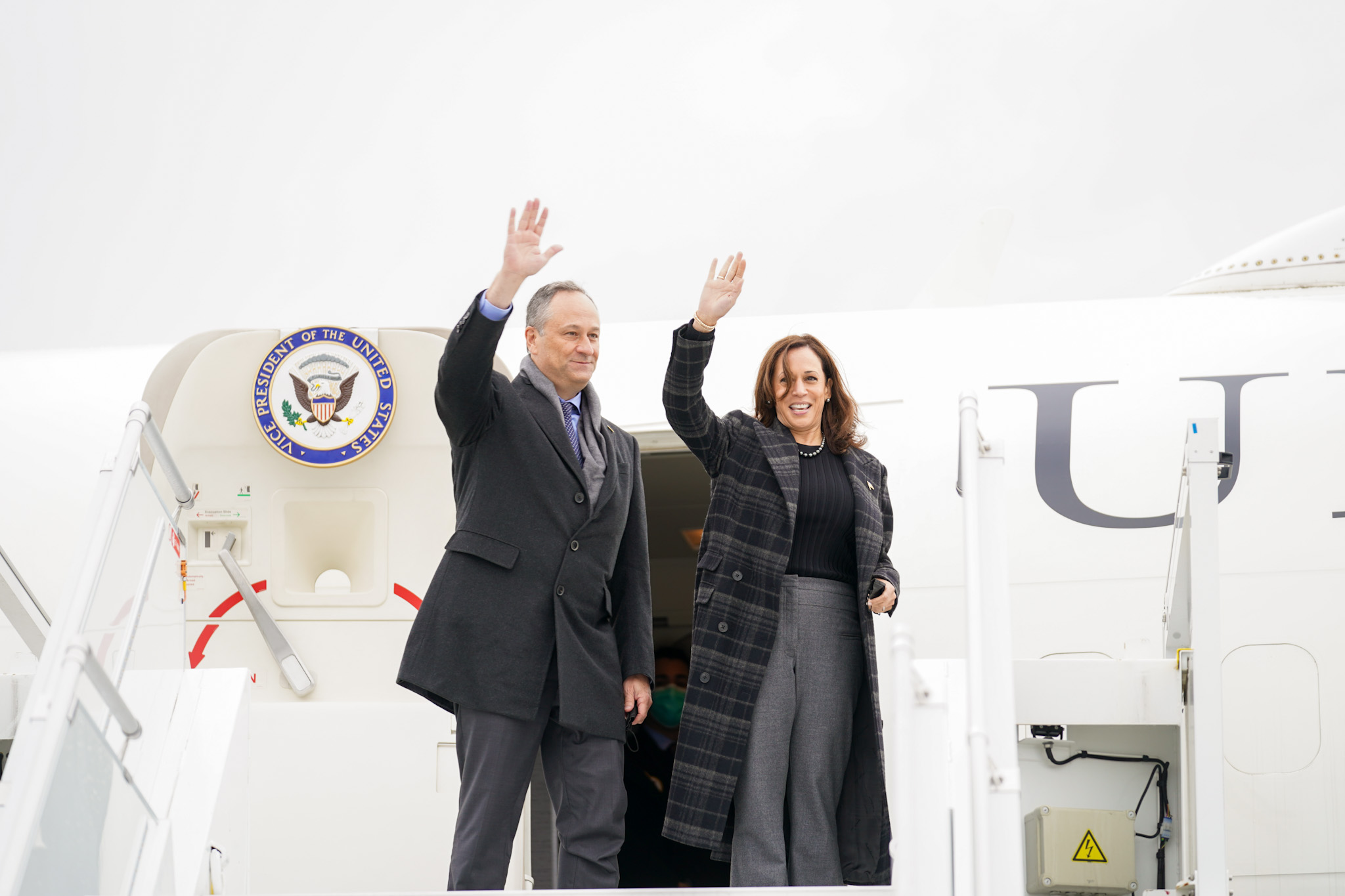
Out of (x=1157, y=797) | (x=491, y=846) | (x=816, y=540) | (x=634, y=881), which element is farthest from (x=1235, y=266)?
(x=491, y=846)

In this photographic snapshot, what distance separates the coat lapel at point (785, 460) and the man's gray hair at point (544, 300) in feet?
1.96

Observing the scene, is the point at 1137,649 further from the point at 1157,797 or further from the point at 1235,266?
the point at 1235,266

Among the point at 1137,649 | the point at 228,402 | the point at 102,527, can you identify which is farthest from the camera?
the point at 228,402

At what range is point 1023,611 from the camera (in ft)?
15.1

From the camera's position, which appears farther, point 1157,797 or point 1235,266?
point 1235,266

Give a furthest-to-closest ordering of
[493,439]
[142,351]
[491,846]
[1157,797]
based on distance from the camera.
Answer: [142,351] < [1157,797] < [493,439] < [491,846]

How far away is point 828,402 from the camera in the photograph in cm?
344

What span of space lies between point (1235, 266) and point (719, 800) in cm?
413

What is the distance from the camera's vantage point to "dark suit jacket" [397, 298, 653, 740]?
9.46 ft

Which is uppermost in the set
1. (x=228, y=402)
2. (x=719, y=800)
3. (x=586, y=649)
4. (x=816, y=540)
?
(x=228, y=402)

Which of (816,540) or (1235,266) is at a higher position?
(1235,266)

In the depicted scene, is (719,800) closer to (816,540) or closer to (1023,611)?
(816,540)

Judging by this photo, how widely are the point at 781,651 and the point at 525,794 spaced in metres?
0.74

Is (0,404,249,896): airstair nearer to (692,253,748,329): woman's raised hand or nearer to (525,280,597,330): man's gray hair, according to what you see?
(525,280,597,330): man's gray hair
